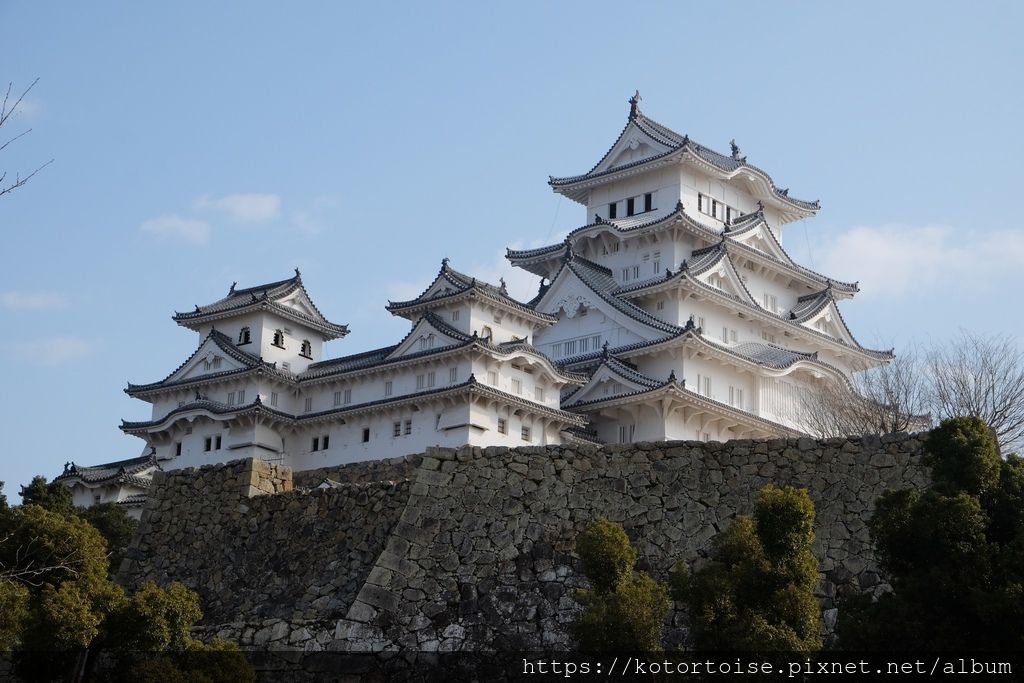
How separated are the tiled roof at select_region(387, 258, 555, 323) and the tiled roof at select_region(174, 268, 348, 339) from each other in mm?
3711

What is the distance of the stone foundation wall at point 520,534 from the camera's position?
2020cm

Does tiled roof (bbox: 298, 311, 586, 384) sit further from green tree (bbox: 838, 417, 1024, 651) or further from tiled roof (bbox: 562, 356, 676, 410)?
green tree (bbox: 838, 417, 1024, 651)

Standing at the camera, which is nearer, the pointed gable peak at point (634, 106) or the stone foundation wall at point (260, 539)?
the stone foundation wall at point (260, 539)

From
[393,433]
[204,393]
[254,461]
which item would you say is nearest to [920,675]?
[254,461]

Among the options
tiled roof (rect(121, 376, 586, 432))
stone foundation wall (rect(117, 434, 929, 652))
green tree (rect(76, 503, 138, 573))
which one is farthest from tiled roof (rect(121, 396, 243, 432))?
stone foundation wall (rect(117, 434, 929, 652))

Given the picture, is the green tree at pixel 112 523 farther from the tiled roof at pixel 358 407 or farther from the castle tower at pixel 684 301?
the castle tower at pixel 684 301

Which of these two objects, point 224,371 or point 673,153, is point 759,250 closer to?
point 673,153

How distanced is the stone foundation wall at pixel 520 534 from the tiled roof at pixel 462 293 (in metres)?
19.9

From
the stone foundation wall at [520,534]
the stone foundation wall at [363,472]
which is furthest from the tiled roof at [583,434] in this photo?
the stone foundation wall at [520,534]

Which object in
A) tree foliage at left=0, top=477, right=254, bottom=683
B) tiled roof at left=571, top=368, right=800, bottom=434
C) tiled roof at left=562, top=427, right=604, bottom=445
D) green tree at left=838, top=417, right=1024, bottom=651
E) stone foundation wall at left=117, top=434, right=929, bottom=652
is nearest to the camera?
green tree at left=838, top=417, right=1024, bottom=651

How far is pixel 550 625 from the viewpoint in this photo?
66.7ft

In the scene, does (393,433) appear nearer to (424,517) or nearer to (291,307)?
(291,307)

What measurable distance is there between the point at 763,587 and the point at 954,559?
2.03 metres

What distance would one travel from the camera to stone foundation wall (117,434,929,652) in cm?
2020
